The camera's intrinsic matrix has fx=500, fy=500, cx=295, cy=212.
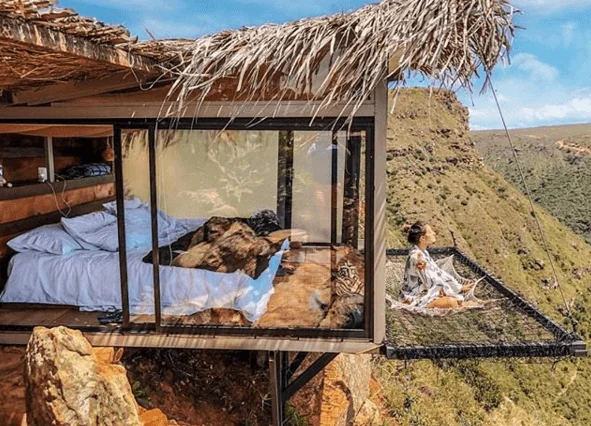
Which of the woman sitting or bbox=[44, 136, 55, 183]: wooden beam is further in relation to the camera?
bbox=[44, 136, 55, 183]: wooden beam

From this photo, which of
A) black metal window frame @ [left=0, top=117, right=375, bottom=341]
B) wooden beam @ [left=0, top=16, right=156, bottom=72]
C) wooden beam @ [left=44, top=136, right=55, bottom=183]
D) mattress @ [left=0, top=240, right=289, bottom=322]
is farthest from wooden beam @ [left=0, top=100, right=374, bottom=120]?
wooden beam @ [left=44, top=136, right=55, bottom=183]

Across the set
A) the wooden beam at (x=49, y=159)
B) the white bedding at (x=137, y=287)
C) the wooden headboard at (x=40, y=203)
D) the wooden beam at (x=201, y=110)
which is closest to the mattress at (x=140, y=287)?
the white bedding at (x=137, y=287)

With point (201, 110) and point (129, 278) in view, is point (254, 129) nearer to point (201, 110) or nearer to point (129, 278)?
point (201, 110)

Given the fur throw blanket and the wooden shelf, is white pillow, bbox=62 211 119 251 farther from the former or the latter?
the fur throw blanket

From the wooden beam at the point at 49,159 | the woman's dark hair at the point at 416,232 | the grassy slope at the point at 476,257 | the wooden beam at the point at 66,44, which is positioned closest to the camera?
the wooden beam at the point at 66,44

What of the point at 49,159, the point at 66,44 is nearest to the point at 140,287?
the point at 66,44

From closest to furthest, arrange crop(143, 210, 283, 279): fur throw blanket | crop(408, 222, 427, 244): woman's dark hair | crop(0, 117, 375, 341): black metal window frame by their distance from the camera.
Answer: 1. crop(0, 117, 375, 341): black metal window frame
2. crop(143, 210, 283, 279): fur throw blanket
3. crop(408, 222, 427, 244): woman's dark hair

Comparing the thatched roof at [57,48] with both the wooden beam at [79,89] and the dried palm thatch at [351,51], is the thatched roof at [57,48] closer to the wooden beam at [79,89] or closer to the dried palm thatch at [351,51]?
the wooden beam at [79,89]

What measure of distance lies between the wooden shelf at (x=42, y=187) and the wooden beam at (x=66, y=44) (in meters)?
2.20

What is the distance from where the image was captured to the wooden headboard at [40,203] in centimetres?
400

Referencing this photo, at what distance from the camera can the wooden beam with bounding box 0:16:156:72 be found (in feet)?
5.90

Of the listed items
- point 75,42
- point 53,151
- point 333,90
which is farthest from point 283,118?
point 53,151

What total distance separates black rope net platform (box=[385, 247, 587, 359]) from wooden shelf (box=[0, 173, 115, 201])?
10.6 ft

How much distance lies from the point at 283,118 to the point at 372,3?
0.81 m
